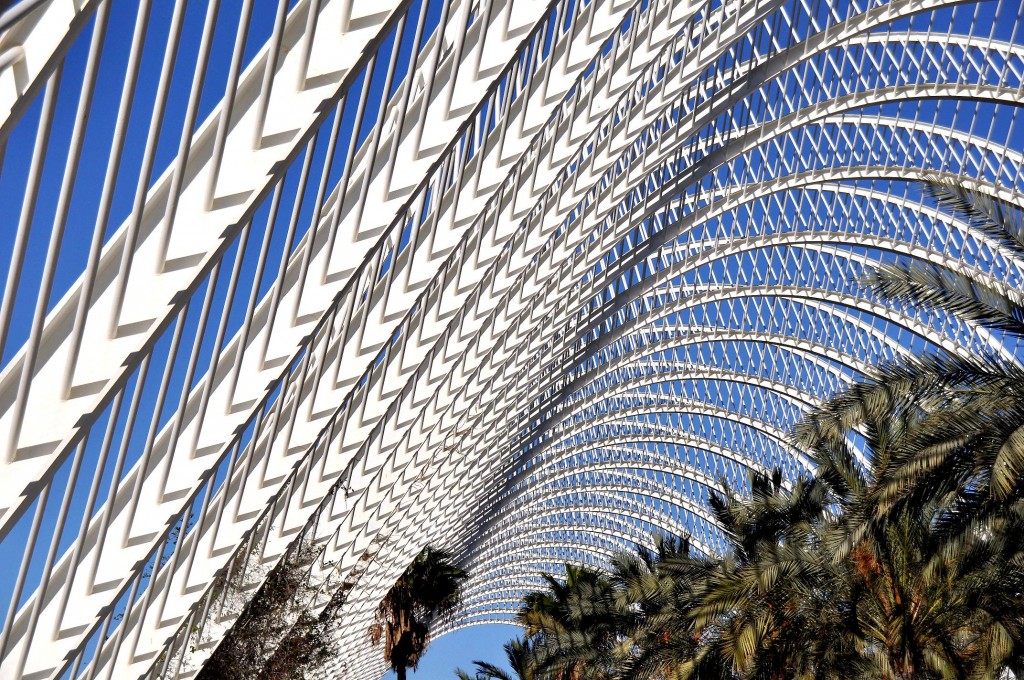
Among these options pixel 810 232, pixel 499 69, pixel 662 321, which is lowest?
pixel 499 69

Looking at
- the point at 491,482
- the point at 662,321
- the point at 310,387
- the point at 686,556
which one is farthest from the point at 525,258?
the point at 491,482

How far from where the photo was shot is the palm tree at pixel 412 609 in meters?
44.4

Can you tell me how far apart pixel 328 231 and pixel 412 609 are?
3675 cm

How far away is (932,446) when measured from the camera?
14.0 metres

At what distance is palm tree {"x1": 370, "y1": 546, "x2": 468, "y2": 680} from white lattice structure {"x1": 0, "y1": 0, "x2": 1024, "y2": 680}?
32.9ft

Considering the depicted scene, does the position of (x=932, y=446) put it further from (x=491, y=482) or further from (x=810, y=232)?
(x=491, y=482)

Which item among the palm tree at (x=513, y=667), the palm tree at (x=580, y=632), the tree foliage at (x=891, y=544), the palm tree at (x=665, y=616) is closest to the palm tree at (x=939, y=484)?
the tree foliage at (x=891, y=544)

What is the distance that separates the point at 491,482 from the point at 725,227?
15887 millimetres

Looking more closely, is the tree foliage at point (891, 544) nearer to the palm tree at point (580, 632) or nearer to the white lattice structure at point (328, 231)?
the palm tree at point (580, 632)

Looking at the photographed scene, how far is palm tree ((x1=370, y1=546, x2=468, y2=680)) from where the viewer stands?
146ft

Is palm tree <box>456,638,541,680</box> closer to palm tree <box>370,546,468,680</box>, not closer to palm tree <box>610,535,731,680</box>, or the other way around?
palm tree <box>370,546,468,680</box>

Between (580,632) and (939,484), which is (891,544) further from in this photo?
(580,632)

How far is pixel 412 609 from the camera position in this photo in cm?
4556

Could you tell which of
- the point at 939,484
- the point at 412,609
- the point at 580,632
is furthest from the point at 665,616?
the point at 412,609
